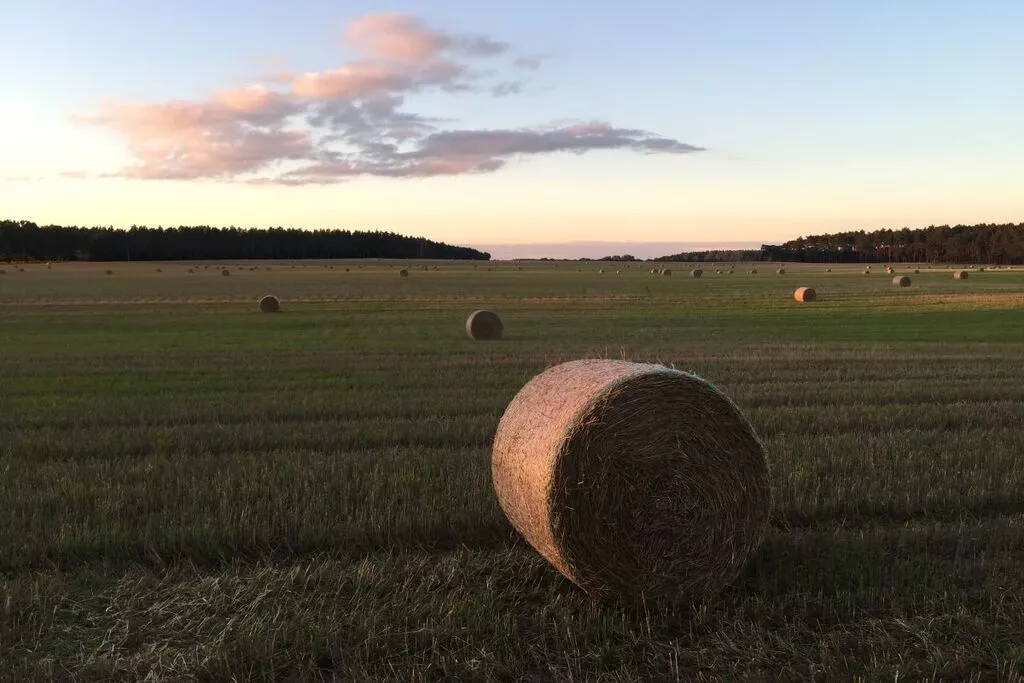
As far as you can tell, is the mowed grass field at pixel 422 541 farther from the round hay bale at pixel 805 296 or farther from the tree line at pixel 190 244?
the tree line at pixel 190 244

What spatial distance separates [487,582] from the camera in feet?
16.9

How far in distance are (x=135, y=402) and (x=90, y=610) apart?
7.23 m

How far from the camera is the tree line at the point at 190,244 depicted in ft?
388

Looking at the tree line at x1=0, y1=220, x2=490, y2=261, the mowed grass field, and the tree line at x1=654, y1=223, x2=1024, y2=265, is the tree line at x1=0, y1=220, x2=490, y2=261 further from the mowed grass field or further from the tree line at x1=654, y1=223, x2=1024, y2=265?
the mowed grass field

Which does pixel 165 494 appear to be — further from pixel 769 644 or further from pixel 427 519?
pixel 769 644

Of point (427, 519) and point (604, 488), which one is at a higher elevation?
point (604, 488)

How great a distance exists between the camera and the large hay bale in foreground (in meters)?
5.06

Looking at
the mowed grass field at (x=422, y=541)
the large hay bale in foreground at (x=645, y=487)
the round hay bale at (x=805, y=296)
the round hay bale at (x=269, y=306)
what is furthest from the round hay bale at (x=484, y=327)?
the round hay bale at (x=805, y=296)

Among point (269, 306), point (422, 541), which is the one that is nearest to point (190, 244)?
point (269, 306)

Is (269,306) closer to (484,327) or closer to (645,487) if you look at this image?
(484,327)

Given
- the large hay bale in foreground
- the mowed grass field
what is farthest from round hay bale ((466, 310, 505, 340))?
the large hay bale in foreground

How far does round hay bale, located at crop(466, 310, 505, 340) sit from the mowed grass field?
22.0 ft

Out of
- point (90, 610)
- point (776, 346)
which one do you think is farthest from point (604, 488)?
point (776, 346)

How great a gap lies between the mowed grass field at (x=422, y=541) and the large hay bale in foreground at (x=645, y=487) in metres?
0.24
